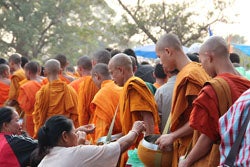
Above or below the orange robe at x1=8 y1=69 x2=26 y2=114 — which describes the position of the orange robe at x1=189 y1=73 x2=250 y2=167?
above

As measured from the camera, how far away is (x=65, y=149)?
4.26 metres

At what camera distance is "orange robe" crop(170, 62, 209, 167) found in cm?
434

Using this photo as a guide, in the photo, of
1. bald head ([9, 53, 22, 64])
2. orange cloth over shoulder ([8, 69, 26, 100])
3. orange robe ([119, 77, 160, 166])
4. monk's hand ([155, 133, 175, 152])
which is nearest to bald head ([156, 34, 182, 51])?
orange robe ([119, 77, 160, 166])

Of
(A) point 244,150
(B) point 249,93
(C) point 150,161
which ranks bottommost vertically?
(C) point 150,161

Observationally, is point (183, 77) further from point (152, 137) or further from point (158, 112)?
point (158, 112)

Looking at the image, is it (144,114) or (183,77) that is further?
(144,114)

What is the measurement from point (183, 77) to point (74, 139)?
1.05m

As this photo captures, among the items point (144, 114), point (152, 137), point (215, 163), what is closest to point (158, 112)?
point (144, 114)

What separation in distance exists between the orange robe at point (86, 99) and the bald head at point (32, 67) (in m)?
2.22

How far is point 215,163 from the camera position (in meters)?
3.81

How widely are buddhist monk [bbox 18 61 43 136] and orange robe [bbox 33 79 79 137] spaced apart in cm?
88

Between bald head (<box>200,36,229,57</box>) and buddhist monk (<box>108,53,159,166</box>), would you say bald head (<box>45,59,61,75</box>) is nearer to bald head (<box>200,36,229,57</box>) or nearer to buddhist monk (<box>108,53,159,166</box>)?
buddhist monk (<box>108,53,159,166</box>)

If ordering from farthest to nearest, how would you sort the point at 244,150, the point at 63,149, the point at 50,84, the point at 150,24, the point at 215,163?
the point at 150,24
the point at 50,84
the point at 63,149
the point at 215,163
the point at 244,150

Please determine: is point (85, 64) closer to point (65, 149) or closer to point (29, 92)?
point (29, 92)
